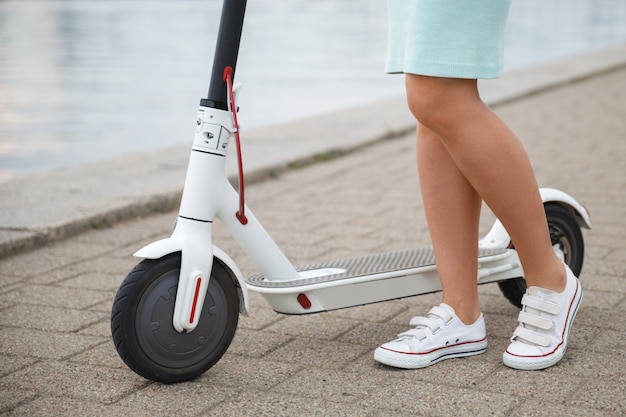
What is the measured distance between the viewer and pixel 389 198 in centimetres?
519

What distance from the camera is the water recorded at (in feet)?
23.8

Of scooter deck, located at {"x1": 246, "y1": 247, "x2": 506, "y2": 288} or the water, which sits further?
the water

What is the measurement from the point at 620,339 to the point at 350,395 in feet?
2.96

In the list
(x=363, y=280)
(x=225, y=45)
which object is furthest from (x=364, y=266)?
(x=225, y=45)

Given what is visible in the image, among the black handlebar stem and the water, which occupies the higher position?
the black handlebar stem

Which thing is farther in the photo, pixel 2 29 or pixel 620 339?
pixel 2 29

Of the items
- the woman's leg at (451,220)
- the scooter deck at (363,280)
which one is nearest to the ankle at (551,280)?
the woman's leg at (451,220)

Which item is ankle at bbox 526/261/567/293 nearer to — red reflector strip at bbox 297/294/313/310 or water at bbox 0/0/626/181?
red reflector strip at bbox 297/294/313/310

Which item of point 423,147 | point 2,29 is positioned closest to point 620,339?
point 423,147

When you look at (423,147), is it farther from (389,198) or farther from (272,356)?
(389,198)

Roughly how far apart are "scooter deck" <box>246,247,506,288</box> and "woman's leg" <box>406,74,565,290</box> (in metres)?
0.26

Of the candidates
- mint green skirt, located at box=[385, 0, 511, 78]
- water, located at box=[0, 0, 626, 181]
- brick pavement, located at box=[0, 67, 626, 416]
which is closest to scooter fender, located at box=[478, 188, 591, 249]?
brick pavement, located at box=[0, 67, 626, 416]

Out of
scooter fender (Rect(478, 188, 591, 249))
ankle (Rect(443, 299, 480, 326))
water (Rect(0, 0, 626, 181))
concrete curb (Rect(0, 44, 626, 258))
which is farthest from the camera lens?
water (Rect(0, 0, 626, 181))

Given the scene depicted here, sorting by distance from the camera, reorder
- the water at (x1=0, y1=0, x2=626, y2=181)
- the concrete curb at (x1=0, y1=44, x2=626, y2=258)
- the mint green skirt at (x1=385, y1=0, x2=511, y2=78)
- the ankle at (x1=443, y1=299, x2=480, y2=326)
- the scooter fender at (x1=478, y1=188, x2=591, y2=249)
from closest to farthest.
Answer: the mint green skirt at (x1=385, y1=0, x2=511, y2=78), the ankle at (x1=443, y1=299, x2=480, y2=326), the scooter fender at (x1=478, y1=188, x2=591, y2=249), the concrete curb at (x1=0, y1=44, x2=626, y2=258), the water at (x1=0, y1=0, x2=626, y2=181)
